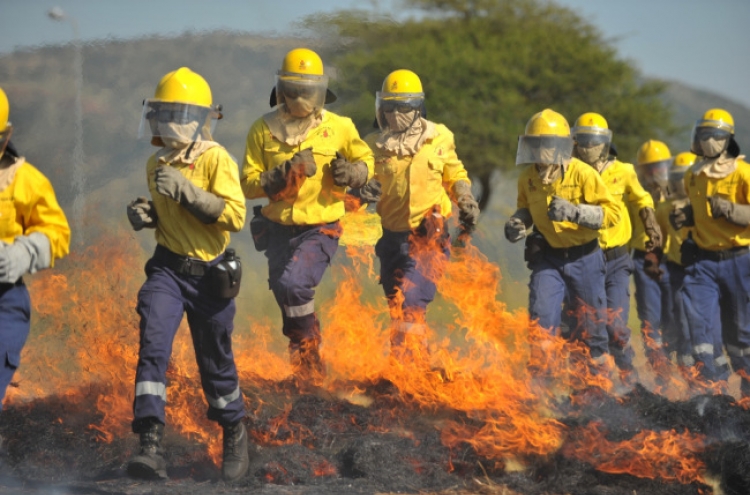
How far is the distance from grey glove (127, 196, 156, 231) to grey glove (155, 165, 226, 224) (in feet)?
0.87

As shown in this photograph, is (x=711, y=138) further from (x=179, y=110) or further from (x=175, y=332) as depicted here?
(x=175, y=332)

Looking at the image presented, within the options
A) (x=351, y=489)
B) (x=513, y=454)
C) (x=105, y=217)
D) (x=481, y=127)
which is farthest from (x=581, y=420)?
(x=481, y=127)

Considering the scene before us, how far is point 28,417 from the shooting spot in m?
7.71

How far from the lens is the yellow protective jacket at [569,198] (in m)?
8.86

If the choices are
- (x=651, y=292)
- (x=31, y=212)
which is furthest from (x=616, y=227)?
(x=31, y=212)

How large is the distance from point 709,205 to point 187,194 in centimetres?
514

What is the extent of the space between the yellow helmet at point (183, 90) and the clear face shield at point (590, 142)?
454 cm

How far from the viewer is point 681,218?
32.6ft

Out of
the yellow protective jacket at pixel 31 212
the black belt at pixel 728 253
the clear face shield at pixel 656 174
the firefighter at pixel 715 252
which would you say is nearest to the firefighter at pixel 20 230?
the yellow protective jacket at pixel 31 212

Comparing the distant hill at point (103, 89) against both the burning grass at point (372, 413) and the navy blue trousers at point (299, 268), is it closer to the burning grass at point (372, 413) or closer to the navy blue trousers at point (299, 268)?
the burning grass at point (372, 413)

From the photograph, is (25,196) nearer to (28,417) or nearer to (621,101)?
(28,417)

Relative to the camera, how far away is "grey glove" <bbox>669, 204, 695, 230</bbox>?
9.92 metres

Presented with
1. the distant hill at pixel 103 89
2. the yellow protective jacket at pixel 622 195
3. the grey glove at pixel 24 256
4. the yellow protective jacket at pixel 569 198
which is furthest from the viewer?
the distant hill at pixel 103 89

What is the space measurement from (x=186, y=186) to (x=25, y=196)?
891 mm
